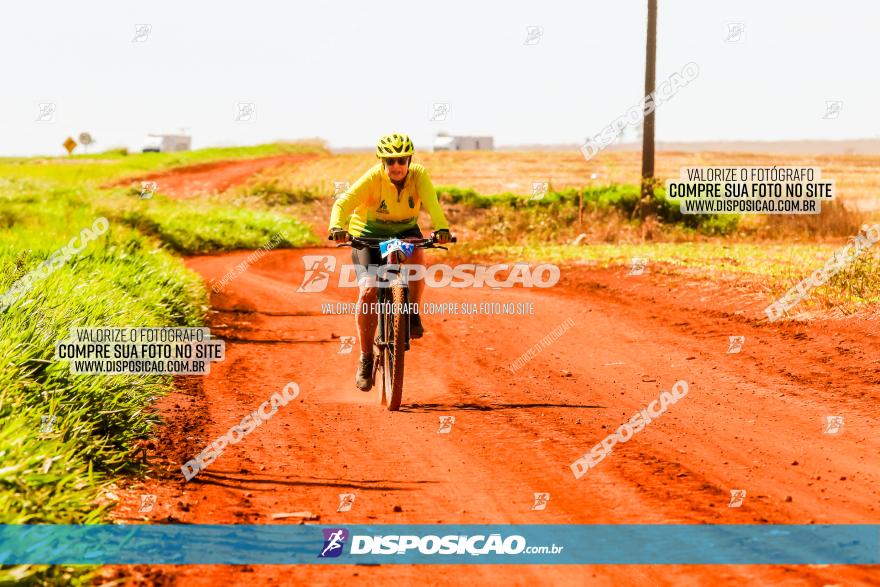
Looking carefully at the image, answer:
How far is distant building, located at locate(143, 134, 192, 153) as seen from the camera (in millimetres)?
110756

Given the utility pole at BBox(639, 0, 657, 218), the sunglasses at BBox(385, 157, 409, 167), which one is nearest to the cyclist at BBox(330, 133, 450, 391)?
the sunglasses at BBox(385, 157, 409, 167)

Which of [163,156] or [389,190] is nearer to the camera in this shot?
[389,190]

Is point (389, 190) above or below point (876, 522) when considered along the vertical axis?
above

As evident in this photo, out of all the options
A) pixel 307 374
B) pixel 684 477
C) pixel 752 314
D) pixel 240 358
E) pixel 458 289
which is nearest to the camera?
pixel 684 477

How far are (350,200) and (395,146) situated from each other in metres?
0.71

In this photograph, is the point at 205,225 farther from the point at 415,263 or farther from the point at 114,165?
the point at 114,165

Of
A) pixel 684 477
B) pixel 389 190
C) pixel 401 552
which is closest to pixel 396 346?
pixel 389 190

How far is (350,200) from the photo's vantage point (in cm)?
970

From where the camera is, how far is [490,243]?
30.6 meters

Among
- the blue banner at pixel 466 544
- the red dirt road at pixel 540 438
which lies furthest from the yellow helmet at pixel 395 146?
the blue banner at pixel 466 544

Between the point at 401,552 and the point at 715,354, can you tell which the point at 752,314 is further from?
the point at 401,552

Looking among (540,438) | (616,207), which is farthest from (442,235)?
(616,207)

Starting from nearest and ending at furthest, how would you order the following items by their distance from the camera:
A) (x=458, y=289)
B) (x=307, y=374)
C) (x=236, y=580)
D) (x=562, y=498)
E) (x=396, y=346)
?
(x=236, y=580) < (x=562, y=498) < (x=396, y=346) < (x=307, y=374) < (x=458, y=289)

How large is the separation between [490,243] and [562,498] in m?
24.2
